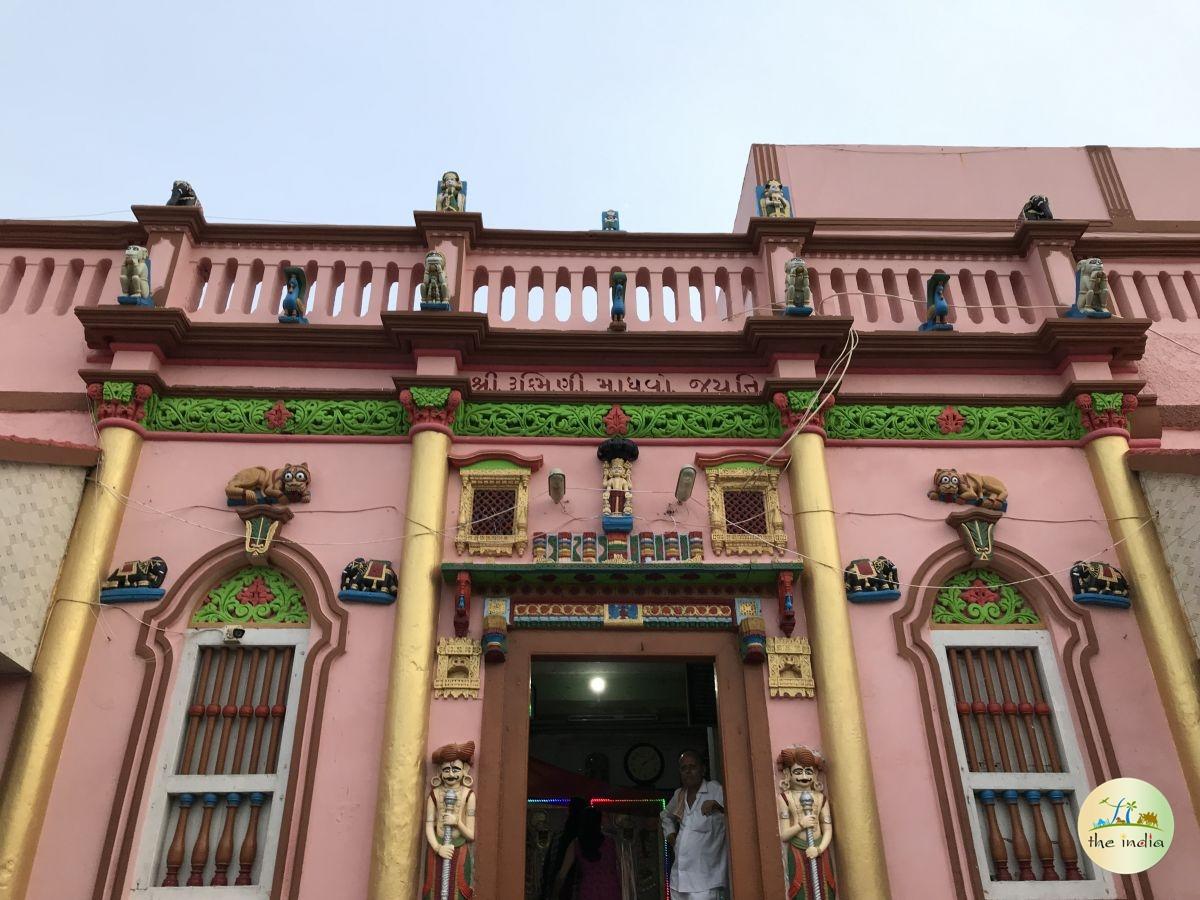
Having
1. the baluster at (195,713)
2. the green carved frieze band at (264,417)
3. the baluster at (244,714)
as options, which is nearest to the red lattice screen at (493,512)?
the green carved frieze band at (264,417)

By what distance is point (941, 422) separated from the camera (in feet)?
27.1

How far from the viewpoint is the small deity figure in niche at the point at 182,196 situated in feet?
29.8

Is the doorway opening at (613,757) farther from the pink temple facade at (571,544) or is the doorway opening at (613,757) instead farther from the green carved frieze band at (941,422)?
the green carved frieze band at (941,422)

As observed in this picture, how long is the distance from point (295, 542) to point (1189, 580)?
6.40 metres

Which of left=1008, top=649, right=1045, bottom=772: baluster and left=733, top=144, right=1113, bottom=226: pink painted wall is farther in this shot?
left=733, top=144, right=1113, bottom=226: pink painted wall

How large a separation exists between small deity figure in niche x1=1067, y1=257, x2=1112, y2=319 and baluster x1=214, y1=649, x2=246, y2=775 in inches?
280

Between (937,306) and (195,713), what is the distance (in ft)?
21.4

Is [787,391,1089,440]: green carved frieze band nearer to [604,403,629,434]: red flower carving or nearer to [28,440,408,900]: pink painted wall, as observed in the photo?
[604,403,629,434]: red flower carving

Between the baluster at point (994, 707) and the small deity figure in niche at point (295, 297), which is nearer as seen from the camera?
the baluster at point (994, 707)

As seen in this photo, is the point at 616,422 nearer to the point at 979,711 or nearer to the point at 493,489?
the point at 493,489

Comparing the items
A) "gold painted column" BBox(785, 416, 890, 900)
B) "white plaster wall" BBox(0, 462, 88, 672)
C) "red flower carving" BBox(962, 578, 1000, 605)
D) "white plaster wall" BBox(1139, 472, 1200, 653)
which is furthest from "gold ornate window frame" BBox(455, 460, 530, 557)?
"white plaster wall" BBox(1139, 472, 1200, 653)

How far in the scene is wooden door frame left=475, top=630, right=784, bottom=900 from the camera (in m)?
6.57

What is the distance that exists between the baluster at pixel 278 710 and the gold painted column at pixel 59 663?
1317mm

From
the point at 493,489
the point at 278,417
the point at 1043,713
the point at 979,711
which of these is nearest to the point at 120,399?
the point at 278,417
